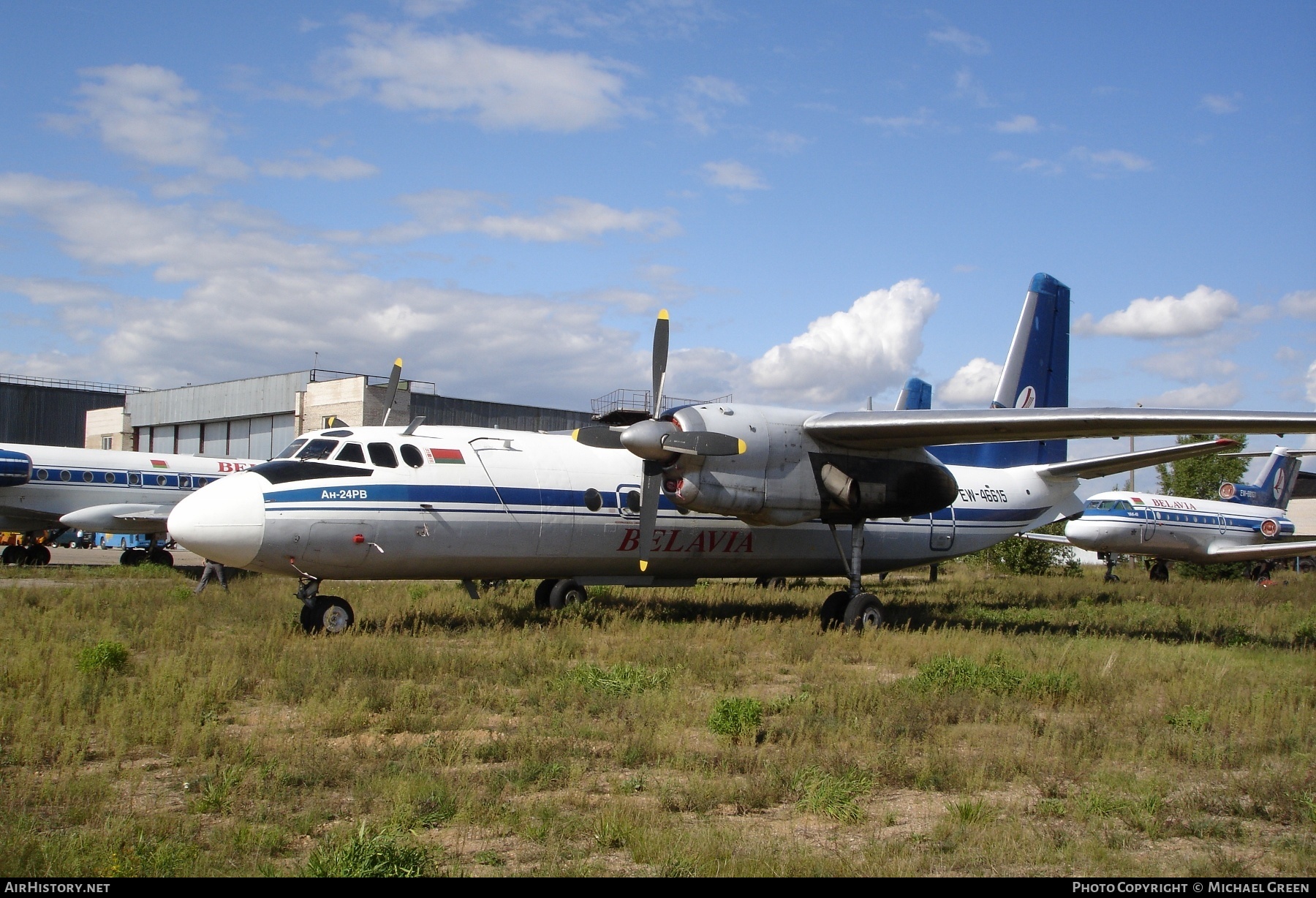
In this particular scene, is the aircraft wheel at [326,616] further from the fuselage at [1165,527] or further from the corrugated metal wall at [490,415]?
the corrugated metal wall at [490,415]

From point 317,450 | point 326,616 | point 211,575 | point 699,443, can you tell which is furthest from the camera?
point 211,575

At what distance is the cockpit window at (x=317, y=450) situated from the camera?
46.5 ft

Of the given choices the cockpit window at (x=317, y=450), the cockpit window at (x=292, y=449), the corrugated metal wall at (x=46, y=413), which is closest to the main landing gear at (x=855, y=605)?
the cockpit window at (x=317, y=450)

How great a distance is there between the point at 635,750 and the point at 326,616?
24.9ft

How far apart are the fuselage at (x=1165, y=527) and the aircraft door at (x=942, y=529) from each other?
40.8 feet

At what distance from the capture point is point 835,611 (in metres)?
16.8

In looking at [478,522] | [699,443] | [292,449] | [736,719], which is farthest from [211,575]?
[736,719]

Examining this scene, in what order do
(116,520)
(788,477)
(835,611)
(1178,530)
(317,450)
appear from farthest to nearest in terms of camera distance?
(1178,530)
(116,520)
(835,611)
(788,477)
(317,450)

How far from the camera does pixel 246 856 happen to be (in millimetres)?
5293

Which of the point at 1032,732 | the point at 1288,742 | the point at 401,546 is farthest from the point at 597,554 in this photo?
the point at 1288,742

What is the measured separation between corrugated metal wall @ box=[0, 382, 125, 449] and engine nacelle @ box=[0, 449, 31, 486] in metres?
39.1

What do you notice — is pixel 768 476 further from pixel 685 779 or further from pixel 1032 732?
pixel 685 779

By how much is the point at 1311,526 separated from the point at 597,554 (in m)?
60.3

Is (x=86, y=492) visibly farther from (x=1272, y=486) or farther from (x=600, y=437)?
(x=1272, y=486)
